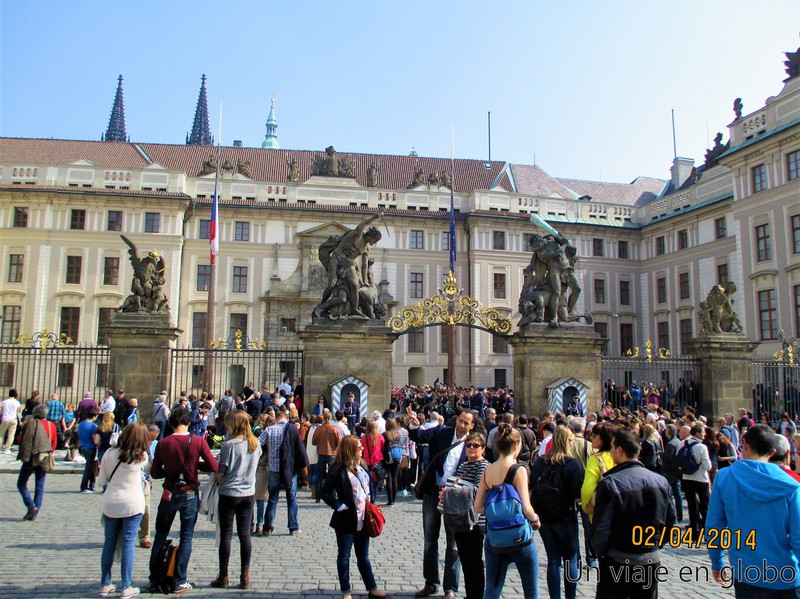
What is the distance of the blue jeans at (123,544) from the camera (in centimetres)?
610

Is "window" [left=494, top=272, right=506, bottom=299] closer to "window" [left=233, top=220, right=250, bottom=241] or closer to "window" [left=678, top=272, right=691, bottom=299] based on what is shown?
"window" [left=678, top=272, right=691, bottom=299]

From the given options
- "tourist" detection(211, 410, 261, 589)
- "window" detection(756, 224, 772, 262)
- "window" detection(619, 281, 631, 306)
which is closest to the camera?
"tourist" detection(211, 410, 261, 589)

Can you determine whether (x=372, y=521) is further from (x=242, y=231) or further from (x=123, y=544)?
(x=242, y=231)

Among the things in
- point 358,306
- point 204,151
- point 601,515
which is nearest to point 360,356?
point 358,306

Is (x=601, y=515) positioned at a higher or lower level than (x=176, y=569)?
higher

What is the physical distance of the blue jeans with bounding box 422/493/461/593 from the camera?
6246 mm

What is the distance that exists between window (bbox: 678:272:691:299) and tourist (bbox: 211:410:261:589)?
140 feet

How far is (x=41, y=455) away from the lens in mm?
9586

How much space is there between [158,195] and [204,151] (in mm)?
9959

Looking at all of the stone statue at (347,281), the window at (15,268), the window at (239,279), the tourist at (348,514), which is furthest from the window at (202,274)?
the tourist at (348,514)

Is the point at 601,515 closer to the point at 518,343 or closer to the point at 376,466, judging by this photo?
the point at 376,466

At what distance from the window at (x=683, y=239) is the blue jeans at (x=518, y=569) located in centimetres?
4393

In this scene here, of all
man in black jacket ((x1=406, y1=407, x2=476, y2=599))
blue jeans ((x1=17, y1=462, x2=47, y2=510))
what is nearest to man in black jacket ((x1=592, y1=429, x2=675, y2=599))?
man in black jacket ((x1=406, y1=407, x2=476, y2=599))

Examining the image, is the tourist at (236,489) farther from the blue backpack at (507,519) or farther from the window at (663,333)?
the window at (663,333)
